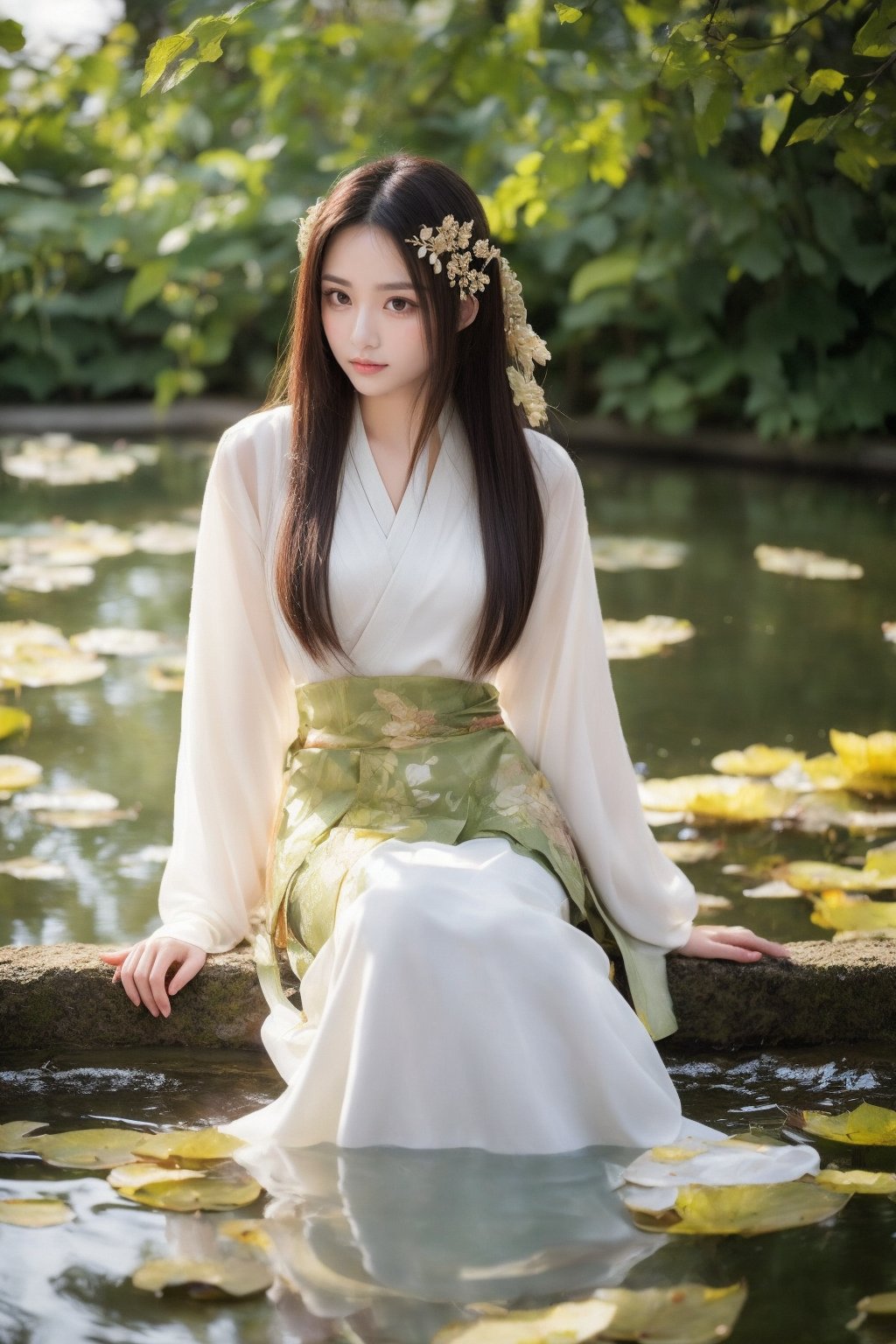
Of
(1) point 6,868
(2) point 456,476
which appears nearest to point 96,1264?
(2) point 456,476

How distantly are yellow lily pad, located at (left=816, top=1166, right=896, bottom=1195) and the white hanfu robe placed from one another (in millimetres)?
160

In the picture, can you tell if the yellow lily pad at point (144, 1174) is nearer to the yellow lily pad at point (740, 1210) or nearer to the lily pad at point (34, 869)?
the yellow lily pad at point (740, 1210)

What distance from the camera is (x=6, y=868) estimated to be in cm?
267

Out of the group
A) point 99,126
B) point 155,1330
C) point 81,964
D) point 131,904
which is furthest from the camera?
point 99,126

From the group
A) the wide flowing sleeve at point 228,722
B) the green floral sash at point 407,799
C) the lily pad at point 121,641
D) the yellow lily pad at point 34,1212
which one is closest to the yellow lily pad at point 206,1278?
the yellow lily pad at point 34,1212

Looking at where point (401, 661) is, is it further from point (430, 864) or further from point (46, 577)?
point (46, 577)

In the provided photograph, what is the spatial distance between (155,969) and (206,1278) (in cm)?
56

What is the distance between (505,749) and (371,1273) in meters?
0.75

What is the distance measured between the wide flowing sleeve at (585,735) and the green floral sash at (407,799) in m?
0.04

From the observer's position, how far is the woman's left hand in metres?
2.08

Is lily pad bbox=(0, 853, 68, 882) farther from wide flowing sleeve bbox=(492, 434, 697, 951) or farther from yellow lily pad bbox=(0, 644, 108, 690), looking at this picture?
yellow lily pad bbox=(0, 644, 108, 690)

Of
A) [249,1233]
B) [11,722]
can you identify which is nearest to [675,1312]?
[249,1233]

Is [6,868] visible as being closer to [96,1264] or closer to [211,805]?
[211,805]

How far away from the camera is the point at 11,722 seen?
335 cm
